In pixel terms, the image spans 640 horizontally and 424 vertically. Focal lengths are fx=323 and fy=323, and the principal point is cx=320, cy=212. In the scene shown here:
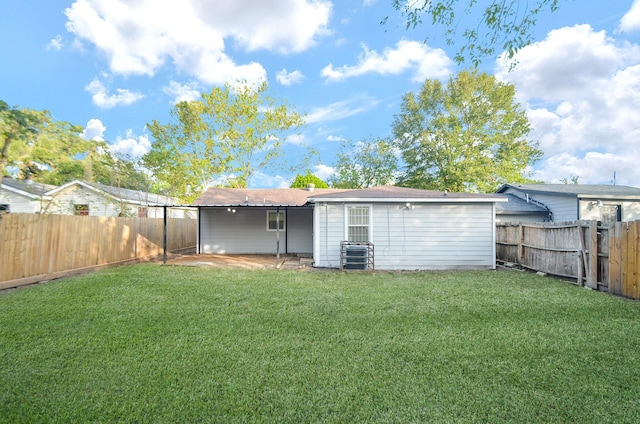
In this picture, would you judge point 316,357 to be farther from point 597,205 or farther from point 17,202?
point 17,202

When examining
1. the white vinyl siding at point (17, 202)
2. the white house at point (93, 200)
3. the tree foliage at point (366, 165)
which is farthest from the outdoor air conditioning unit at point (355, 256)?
the tree foliage at point (366, 165)

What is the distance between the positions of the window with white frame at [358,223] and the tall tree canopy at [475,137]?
49.7 feet

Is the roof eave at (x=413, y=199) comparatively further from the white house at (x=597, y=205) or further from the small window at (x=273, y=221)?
the white house at (x=597, y=205)

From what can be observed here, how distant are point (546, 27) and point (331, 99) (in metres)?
17.4

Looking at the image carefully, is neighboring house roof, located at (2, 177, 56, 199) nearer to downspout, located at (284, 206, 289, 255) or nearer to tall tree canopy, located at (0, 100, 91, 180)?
tall tree canopy, located at (0, 100, 91, 180)

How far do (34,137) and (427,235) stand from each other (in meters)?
10.9

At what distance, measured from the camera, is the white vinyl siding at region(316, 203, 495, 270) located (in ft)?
34.8

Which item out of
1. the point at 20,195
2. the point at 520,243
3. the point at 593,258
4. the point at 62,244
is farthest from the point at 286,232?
the point at 20,195

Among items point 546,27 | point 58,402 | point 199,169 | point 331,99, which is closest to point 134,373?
point 58,402

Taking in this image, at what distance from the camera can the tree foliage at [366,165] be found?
89.2 feet

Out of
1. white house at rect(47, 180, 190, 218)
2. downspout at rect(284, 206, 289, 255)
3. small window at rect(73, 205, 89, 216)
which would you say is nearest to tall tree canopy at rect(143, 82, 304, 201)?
white house at rect(47, 180, 190, 218)

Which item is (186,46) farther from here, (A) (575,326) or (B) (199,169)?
(A) (575,326)

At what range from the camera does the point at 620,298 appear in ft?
21.6

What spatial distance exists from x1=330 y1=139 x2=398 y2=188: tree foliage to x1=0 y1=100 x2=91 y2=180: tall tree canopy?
2117cm
